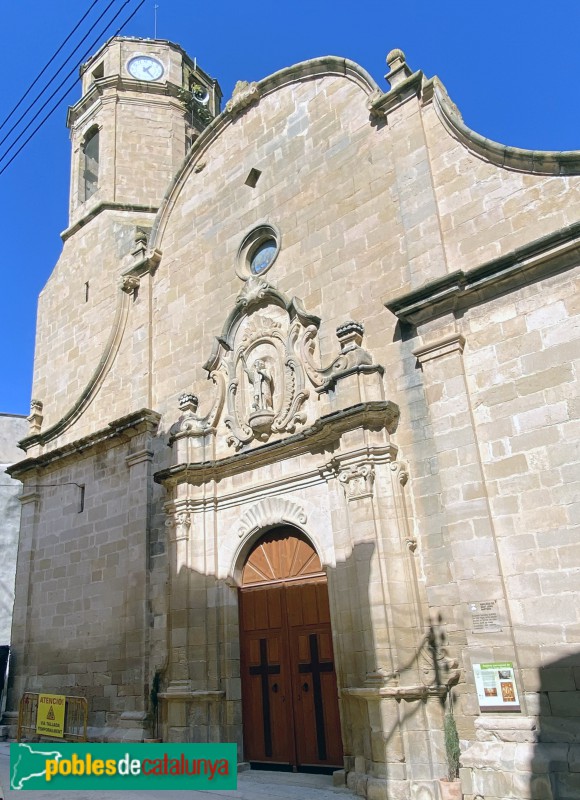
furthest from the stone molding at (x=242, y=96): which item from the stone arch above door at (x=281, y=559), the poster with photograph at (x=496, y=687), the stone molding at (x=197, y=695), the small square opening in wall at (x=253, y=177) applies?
the poster with photograph at (x=496, y=687)

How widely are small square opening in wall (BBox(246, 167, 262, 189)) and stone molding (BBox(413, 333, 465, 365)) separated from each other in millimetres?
5026

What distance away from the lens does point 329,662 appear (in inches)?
324

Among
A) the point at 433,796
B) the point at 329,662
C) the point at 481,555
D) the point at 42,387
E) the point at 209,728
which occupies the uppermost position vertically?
the point at 42,387

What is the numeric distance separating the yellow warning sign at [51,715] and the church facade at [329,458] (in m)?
0.47

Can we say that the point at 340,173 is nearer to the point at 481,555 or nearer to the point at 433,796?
the point at 481,555

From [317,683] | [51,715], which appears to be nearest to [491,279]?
[317,683]

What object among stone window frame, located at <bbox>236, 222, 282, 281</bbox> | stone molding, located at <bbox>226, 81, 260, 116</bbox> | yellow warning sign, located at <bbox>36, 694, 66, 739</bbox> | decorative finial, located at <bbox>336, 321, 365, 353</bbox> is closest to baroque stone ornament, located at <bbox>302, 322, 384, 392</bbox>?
decorative finial, located at <bbox>336, 321, 365, 353</bbox>

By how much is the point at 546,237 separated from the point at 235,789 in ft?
23.0

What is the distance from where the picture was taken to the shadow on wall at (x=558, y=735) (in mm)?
5844

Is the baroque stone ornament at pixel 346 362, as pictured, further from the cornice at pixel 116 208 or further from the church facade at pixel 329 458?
the cornice at pixel 116 208

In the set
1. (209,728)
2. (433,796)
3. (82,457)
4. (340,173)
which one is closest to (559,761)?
(433,796)

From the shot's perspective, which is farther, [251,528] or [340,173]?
[340,173]

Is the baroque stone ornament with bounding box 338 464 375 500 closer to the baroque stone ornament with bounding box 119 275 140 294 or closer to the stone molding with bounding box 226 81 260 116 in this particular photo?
the baroque stone ornament with bounding box 119 275 140 294

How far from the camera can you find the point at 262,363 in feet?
32.5
